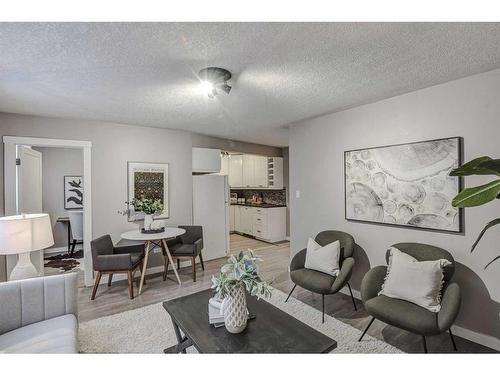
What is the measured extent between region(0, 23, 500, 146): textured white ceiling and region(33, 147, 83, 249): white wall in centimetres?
265

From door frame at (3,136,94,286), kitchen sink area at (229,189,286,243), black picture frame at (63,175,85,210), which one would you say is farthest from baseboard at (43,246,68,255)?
kitchen sink area at (229,189,286,243)

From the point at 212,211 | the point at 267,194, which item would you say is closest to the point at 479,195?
the point at 212,211

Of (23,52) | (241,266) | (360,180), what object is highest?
(23,52)

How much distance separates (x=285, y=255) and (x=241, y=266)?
3.68m

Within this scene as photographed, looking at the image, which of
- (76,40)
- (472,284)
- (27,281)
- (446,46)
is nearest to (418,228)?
(472,284)

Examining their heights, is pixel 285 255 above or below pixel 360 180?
below

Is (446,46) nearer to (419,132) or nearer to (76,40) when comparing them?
(419,132)

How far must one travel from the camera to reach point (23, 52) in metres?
1.81

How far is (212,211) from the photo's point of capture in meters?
5.08

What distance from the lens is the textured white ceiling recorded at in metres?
1.61

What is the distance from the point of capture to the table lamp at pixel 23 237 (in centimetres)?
206

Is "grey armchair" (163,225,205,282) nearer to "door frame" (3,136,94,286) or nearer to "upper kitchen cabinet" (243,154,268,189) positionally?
"door frame" (3,136,94,286)

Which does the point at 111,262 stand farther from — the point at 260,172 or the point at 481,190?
the point at 260,172

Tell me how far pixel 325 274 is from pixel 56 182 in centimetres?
565
